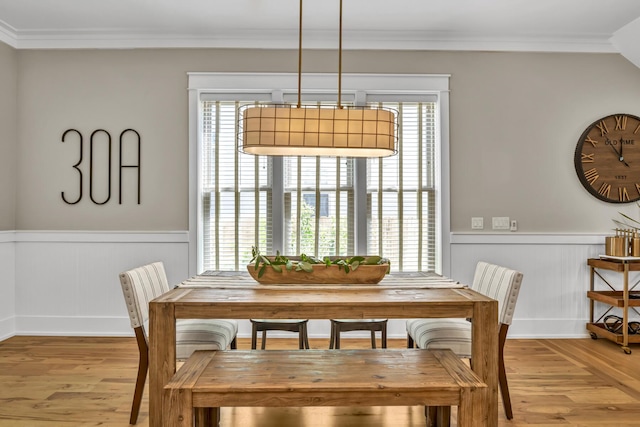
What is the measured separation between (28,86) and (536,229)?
15.7ft

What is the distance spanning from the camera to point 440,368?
6.89 feet

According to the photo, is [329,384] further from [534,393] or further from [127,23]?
[127,23]

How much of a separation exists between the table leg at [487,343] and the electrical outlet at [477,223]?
7.00 ft

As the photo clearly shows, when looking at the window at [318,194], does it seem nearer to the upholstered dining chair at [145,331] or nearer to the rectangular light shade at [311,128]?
the upholstered dining chair at [145,331]

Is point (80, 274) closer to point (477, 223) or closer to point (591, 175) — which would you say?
point (477, 223)

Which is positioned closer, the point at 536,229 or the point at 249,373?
the point at 249,373

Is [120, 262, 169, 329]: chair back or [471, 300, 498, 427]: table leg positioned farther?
[120, 262, 169, 329]: chair back

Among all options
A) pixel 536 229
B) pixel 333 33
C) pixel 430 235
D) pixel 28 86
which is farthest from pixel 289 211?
pixel 28 86

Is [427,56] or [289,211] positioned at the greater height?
[427,56]

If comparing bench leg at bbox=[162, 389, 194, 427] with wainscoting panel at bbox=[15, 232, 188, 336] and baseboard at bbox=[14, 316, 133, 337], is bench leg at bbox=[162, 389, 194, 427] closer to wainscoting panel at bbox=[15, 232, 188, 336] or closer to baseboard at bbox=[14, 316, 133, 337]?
wainscoting panel at bbox=[15, 232, 188, 336]

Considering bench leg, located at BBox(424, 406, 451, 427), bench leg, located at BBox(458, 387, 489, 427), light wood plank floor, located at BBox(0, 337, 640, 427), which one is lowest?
light wood plank floor, located at BBox(0, 337, 640, 427)

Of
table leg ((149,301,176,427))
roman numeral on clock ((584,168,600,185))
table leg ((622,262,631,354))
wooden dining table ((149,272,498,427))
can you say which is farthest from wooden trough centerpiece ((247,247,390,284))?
roman numeral on clock ((584,168,600,185))

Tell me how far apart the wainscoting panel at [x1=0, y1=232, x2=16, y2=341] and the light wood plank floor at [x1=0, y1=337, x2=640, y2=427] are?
0.15 metres

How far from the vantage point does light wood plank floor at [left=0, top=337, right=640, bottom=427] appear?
252 centimetres
